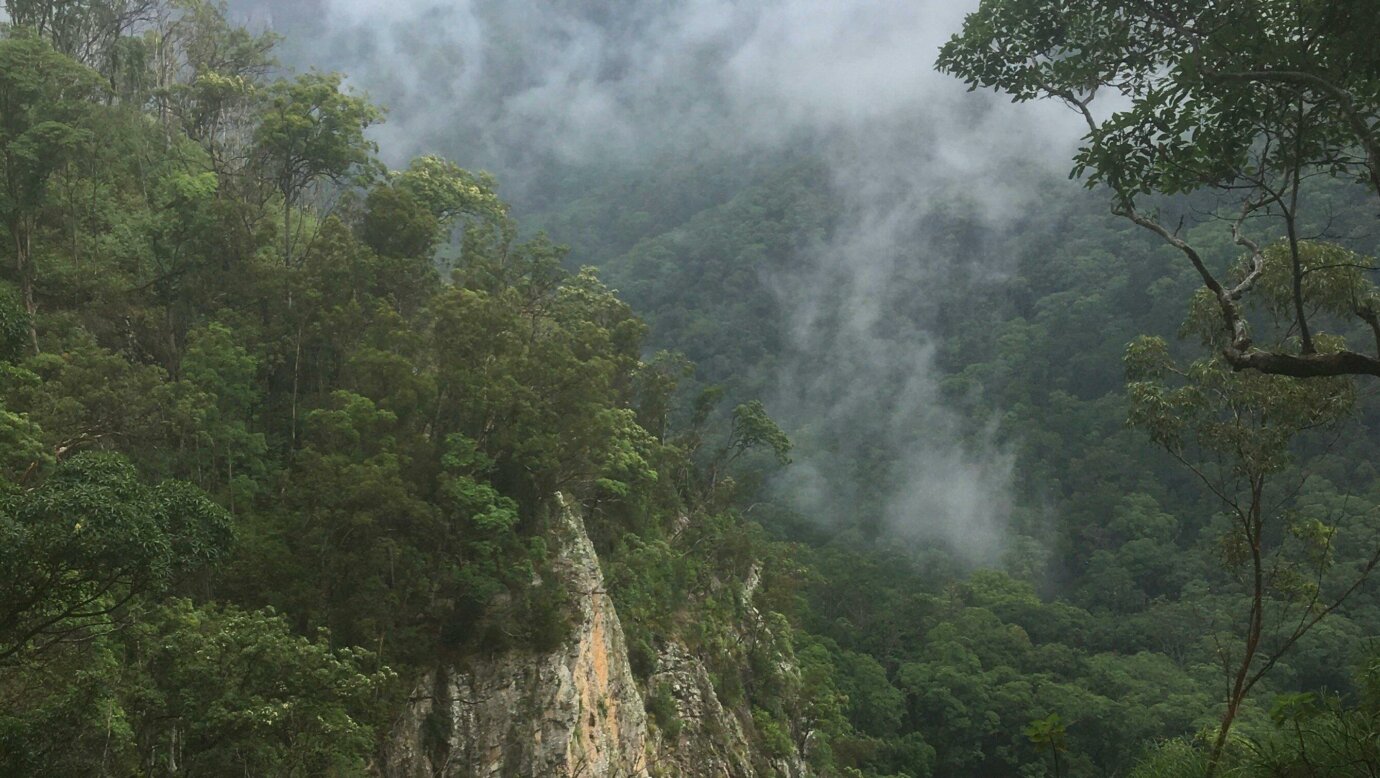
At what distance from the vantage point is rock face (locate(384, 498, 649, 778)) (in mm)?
16500

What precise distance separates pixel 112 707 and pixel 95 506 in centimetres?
282

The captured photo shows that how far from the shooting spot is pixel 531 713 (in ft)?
57.2

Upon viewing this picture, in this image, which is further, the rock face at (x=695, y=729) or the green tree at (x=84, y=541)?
the rock face at (x=695, y=729)

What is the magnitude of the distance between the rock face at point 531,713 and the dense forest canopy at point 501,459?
276 millimetres

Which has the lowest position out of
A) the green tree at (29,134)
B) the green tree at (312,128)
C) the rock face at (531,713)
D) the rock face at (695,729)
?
the rock face at (531,713)

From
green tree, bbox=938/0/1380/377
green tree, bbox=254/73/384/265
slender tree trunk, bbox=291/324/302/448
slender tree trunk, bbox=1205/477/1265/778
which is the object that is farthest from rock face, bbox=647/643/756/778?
green tree, bbox=938/0/1380/377

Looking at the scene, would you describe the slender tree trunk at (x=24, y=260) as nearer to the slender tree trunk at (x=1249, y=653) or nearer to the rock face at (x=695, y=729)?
the rock face at (x=695, y=729)

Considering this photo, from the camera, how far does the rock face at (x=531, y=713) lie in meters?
16.5

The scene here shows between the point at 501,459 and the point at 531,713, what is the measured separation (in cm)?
456

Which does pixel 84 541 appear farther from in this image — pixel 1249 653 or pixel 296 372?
pixel 296 372

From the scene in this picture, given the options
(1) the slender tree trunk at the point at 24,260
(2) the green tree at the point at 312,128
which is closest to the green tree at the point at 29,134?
(1) the slender tree trunk at the point at 24,260

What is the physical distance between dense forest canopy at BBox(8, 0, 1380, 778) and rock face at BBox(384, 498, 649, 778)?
0.28 metres

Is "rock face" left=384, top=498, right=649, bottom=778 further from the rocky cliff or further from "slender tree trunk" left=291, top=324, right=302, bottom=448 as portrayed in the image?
"slender tree trunk" left=291, top=324, right=302, bottom=448

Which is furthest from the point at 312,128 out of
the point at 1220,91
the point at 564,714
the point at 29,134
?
the point at 1220,91
